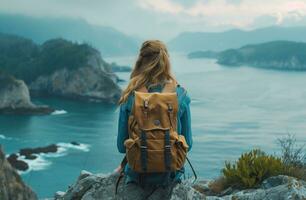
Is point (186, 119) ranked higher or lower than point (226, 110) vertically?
higher

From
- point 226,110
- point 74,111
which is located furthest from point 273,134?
point 74,111

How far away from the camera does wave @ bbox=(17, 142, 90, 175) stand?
173 feet

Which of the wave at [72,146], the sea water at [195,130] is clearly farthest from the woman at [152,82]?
the wave at [72,146]

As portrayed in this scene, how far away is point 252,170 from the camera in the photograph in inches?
274

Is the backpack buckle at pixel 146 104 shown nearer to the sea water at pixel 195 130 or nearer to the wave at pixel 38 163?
the sea water at pixel 195 130

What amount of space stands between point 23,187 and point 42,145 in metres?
32.0

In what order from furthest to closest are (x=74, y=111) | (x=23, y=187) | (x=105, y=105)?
(x=105, y=105) < (x=74, y=111) < (x=23, y=187)

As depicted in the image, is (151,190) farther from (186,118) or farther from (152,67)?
(152,67)

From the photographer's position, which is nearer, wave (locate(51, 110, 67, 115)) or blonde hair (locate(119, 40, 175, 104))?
blonde hair (locate(119, 40, 175, 104))

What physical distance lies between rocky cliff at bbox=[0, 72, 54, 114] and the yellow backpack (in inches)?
3402

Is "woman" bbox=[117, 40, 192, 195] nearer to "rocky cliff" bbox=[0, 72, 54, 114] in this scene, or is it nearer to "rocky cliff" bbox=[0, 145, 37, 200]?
"rocky cliff" bbox=[0, 145, 37, 200]

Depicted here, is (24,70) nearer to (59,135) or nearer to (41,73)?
(41,73)

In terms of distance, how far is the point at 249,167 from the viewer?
22.9ft

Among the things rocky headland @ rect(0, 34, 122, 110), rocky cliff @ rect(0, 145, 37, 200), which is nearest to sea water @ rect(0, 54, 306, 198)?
rocky cliff @ rect(0, 145, 37, 200)
